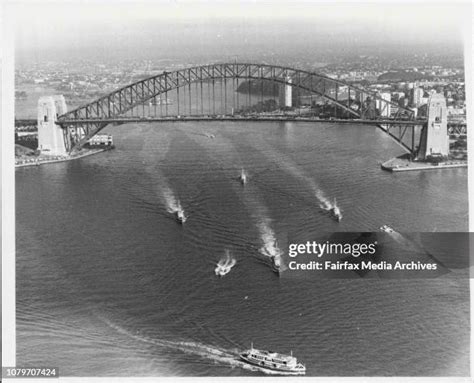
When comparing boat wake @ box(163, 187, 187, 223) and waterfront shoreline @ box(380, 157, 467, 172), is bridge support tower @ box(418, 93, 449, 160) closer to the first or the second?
waterfront shoreline @ box(380, 157, 467, 172)

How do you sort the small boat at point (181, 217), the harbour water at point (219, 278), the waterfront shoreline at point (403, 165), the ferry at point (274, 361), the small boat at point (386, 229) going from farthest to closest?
the waterfront shoreline at point (403, 165), the small boat at point (181, 217), the small boat at point (386, 229), the harbour water at point (219, 278), the ferry at point (274, 361)

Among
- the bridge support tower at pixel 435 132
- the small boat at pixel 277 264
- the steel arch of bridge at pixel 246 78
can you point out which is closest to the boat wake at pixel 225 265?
the small boat at pixel 277 264

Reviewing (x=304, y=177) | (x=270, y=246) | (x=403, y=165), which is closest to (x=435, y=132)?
(x=403, y=165)

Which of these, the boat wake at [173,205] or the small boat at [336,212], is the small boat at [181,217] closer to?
the boat wake at [173,205]

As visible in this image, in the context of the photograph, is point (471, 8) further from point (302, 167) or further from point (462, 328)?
point (302, 167)

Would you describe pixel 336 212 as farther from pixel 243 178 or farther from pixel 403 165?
pixel 403 165

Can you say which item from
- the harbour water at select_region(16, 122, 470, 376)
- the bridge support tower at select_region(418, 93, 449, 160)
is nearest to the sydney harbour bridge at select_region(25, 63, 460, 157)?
the bridge support tower at select_region(418, 93, 449, 160)
